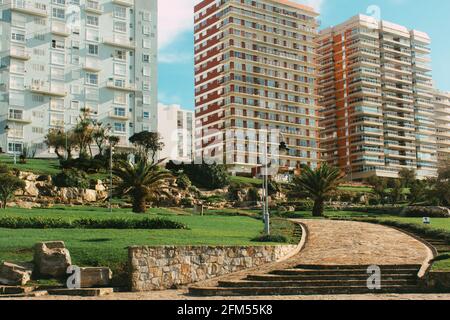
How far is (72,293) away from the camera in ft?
59.6

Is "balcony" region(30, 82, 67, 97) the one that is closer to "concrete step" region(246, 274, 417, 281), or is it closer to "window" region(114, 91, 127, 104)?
"window" region(114, 91, 127, 104)

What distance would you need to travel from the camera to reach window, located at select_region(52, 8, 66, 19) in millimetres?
87312

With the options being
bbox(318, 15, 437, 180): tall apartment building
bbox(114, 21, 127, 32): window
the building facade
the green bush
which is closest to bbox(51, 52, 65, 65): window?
bbox(114, 21, 127, 32): window

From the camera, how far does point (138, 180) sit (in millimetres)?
39344

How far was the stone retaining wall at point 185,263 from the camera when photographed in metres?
19.8

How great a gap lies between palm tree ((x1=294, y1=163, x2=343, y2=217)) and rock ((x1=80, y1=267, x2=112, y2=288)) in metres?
31.4

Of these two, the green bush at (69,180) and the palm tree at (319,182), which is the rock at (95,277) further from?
the green bush at (69,180)

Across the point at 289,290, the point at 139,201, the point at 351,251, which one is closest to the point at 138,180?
the point at 139,201

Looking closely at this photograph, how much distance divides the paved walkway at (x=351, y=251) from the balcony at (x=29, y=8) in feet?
215

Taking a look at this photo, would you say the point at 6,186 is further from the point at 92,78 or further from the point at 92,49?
the point at 92,49

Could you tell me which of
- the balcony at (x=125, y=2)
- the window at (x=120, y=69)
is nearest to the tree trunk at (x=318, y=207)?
the window at (x=120, y=69)

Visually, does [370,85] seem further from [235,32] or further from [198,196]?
[198,196]

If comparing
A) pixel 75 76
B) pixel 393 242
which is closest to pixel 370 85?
pixel 75 76

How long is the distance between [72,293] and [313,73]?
10992 cm
